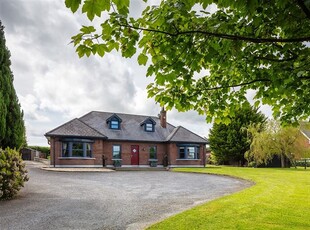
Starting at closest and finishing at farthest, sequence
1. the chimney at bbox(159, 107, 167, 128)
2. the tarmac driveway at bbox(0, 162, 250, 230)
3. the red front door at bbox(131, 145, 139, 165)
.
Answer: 1. the tarmac driveway at bbox(0, 162, 250, 230)
2. the red front door at bbox(131, 145, 139, 165)
3. the chimney at bbox(159, 107, 167, 128)

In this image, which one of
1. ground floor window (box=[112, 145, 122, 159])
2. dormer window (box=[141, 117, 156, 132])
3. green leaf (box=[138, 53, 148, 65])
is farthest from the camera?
dormer window (box=[141, 117, 156, 132])

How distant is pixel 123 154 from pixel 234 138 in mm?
16294

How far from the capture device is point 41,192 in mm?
12930

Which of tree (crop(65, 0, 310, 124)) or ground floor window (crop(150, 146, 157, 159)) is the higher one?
tree (crop(65, 0, 310, 124))

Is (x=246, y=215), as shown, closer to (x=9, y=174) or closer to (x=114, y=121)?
(x=9, y=174)

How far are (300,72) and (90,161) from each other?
94.9ft

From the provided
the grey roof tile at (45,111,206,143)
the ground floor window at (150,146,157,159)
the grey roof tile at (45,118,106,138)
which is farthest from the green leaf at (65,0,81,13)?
the ground floor window at (150,146,157,159)

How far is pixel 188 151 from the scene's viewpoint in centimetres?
3634

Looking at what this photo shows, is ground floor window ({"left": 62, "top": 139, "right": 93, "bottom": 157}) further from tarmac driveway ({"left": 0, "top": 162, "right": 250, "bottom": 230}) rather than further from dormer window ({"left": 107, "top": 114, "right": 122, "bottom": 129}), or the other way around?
tarmac driveway ({"left": 0, "top": 162, "right": 250, "bottom": 230})

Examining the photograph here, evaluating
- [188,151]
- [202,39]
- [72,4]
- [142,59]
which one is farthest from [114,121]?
[72,4]

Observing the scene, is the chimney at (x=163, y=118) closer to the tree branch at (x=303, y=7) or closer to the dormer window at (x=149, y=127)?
the dormer window at (x=149, y=127)

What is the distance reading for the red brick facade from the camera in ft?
97.6

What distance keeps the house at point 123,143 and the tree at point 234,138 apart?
556cm

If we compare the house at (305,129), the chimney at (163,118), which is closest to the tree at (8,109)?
the house at (305,129)
